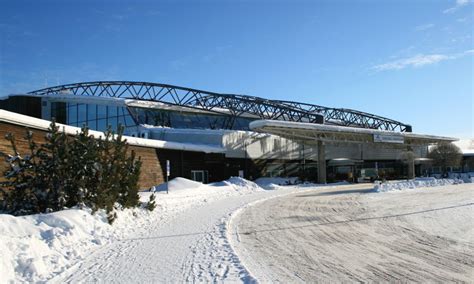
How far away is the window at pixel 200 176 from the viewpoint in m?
37.2

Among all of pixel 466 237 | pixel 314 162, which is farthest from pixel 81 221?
pixel 314 162

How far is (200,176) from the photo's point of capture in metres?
38.2

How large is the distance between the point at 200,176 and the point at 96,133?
628 inches

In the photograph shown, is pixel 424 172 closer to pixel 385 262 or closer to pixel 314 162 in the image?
pixel 314 162

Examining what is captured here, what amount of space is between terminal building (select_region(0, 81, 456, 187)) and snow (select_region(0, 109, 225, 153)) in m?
0.13

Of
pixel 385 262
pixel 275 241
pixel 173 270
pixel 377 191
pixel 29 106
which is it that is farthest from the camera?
pixel 29 106

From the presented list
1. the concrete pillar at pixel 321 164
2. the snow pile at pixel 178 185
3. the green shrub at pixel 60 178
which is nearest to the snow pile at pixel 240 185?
the snow pile at pixel 178 185

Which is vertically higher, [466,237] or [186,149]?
[186,149]

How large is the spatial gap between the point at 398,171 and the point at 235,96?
27.9 meters

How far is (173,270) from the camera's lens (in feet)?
25.5

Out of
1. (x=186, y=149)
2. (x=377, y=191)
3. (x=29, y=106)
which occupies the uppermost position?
(x=29, y=106)

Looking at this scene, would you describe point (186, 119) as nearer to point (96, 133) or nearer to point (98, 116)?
point (98, 116)

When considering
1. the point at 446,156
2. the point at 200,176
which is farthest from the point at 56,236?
the point at 446,156

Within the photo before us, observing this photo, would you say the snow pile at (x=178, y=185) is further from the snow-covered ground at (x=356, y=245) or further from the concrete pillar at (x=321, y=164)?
the concrete pillar at (x=321, y=164)
